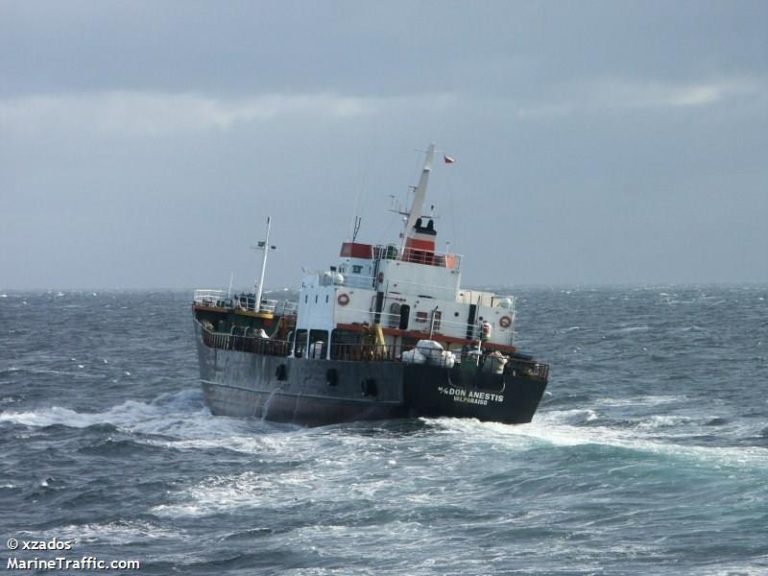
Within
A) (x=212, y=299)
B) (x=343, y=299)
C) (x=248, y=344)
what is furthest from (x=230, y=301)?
(x=343, y=299)

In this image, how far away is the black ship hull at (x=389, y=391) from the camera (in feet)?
121

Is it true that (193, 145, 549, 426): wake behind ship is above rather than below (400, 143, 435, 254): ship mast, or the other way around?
below

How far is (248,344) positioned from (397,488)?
1763cm

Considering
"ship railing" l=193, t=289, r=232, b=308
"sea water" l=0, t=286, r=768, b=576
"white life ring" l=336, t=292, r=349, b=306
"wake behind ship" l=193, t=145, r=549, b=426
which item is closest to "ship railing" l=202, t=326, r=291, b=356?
"wake behind ship" l=193, t=145, r=549, b=426


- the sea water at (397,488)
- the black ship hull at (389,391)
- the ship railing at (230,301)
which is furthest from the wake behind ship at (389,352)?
the ship railing at (230,301)

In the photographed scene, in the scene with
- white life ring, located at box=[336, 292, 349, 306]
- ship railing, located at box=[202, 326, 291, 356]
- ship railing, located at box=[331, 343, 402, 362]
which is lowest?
ship railing, located at box=[202, 326, 291, 356]

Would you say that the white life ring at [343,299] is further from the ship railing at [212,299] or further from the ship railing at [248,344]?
the ship railing at [212,299]

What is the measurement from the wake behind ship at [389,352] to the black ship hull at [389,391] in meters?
0.03

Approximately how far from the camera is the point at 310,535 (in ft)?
80.1

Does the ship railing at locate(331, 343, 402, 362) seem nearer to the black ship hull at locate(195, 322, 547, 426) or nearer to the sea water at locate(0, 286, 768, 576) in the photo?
the black ship hull at locate(195, 322, 547, 426)

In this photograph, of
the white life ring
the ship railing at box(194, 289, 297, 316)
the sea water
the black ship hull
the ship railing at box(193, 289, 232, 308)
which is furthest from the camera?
the ship railing at box(193, 289, 232, 308)

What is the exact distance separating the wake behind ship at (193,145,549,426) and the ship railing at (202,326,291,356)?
0.05 meters

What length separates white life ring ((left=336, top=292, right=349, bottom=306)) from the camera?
4116cm

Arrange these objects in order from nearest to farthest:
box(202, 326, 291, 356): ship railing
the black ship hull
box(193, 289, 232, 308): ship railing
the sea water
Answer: the sea water, the black ship hull, box(202, 326, 291, 356): ship railing, box(193, 289, 232, 308): ship railing
